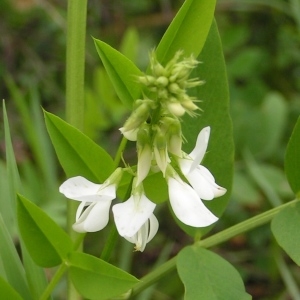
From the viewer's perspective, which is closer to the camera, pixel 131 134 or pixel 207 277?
pixel 131 134

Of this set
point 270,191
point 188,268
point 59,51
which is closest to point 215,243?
point 188,268

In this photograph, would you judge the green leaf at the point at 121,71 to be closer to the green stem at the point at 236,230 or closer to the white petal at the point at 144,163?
the white petal at the point at 144,163

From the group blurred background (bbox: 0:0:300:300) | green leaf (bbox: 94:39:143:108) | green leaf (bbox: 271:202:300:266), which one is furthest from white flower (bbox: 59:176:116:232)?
blurred background (bbox: 0:0:300:300)

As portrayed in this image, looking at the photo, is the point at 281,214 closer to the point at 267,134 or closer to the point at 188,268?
the point at 188,268

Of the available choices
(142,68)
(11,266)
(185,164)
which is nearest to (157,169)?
(185,164)

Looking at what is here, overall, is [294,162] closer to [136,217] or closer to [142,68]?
[136,217]
